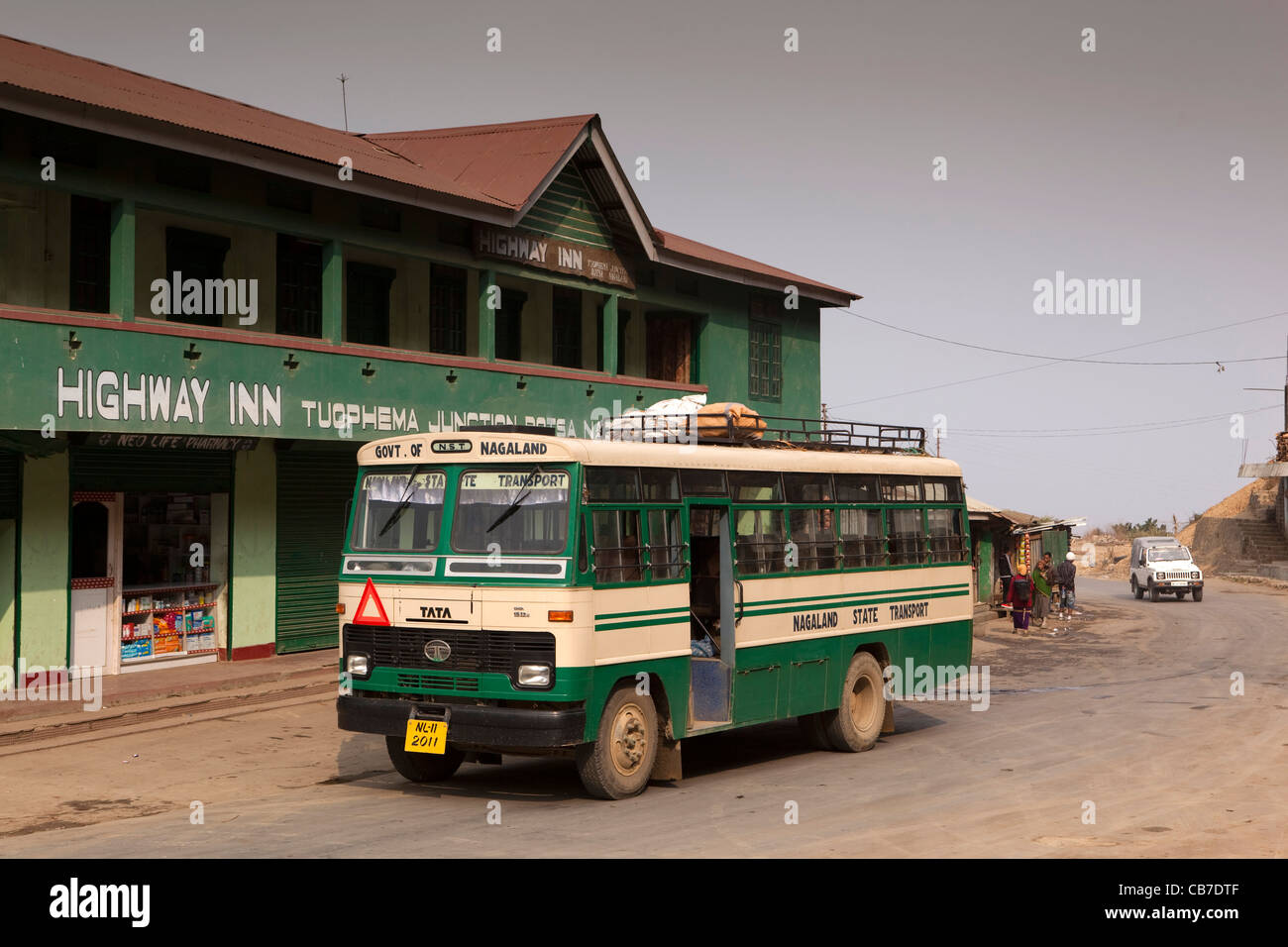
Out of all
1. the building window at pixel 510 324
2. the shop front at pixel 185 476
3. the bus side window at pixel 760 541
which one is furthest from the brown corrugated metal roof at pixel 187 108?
the bus side window at pixel 760 541

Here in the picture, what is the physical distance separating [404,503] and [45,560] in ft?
25.5

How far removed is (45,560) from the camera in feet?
56.7

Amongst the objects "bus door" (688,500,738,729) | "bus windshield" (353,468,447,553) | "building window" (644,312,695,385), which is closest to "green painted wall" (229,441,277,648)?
"bus windshield" (353,468,447,553)

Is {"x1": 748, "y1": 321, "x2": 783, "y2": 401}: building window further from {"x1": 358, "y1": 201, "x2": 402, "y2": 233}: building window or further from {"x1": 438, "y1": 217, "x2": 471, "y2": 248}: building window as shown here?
{"x1": 358, "y1": 201, "x2": 402, "y2": 233}: building window

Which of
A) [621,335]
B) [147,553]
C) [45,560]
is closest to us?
[45,560]

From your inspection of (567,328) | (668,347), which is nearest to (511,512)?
(567,328)

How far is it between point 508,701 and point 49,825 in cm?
388

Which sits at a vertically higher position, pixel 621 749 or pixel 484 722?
pixel 484 722

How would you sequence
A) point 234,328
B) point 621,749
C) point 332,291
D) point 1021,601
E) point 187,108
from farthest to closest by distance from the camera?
point 1021,601 < point 332,291 < point 234,328 < point 187,108 < point 621,749

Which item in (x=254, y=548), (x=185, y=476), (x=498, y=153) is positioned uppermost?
(x=498, y=153)

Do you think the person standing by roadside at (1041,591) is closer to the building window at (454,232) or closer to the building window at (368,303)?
the building window at (454,232)

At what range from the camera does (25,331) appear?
15812mm

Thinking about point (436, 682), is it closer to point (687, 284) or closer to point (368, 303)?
point (368, 303)

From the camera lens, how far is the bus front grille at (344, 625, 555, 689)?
11.0m
